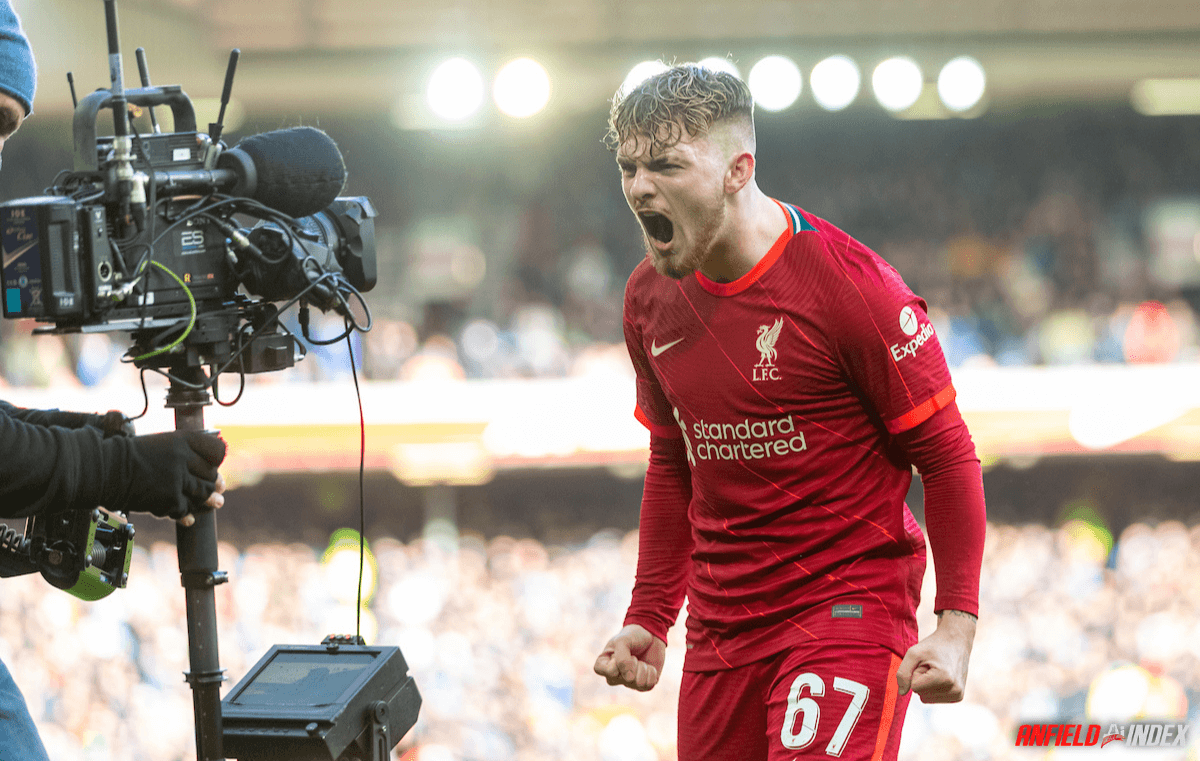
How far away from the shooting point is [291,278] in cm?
137

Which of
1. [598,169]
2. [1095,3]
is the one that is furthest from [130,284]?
[1095,3]

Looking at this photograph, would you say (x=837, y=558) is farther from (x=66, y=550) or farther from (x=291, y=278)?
(x=66, y=550)

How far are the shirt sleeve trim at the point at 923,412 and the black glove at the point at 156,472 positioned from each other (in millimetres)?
836

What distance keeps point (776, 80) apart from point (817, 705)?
3.26 meters

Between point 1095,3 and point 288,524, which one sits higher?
point 1095,3

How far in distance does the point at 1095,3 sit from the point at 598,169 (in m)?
1.99

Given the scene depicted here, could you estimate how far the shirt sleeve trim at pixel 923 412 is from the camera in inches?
51.9

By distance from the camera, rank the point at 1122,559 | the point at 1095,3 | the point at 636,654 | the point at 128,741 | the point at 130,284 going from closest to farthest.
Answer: the point at 130,284, the point at 636,654, the point at 1095,3, the point at 128,741, the point at 1122,559

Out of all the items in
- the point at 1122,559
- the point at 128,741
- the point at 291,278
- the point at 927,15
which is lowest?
the point at 128,741

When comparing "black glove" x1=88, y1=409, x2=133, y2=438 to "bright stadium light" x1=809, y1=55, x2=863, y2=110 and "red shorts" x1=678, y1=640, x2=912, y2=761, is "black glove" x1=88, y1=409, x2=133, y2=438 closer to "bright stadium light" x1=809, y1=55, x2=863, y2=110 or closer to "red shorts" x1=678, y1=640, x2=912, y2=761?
"red shorts" x1=678, y1=640, x2=912, y2=761

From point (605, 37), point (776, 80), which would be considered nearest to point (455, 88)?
point (605, 37)

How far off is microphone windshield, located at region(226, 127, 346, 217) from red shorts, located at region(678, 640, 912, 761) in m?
0.83

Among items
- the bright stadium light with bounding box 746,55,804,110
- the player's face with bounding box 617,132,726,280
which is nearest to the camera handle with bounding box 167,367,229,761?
the player's face with bounding box 617,132,726,280

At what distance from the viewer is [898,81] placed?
413 centimetres
